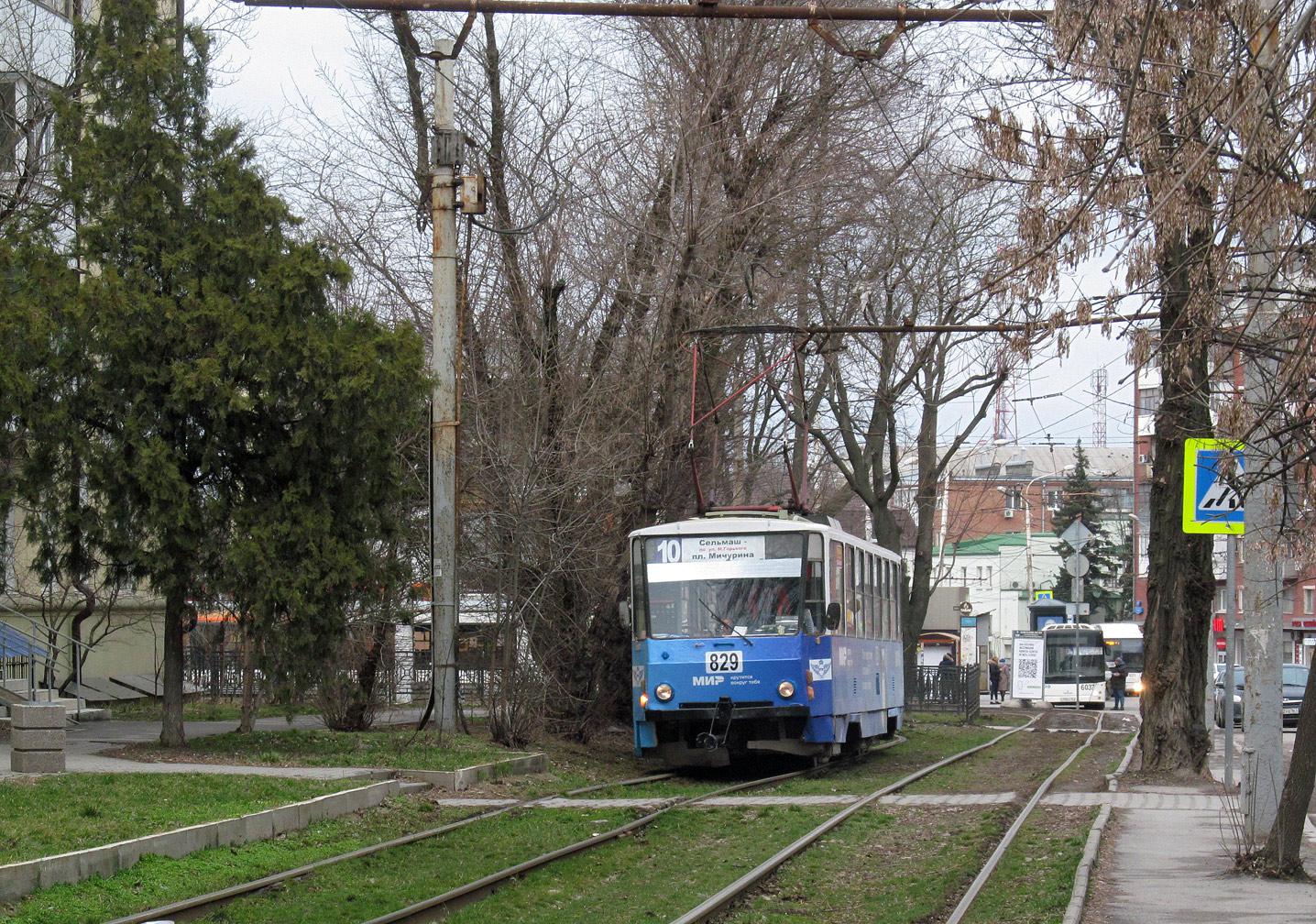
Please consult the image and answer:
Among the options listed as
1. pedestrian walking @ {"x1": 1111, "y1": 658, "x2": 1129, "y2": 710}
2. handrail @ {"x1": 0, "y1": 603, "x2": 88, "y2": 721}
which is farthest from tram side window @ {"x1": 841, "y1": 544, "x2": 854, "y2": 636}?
pedestrian walking @ {"x1": 1111, "y1": 658, "x2": 1129, "y2": 710}

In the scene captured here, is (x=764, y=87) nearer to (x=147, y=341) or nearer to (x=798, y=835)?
(x=147, y=341)

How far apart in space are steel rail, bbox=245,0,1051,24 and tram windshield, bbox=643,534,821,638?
964cm

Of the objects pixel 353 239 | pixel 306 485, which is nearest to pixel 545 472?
pixel 306 485

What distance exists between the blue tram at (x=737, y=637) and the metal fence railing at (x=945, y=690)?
19.9m

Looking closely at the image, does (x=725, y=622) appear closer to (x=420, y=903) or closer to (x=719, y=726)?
(x=719, y=726)

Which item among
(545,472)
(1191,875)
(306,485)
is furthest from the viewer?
(545,472)

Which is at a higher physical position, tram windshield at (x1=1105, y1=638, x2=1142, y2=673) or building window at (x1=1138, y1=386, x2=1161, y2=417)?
building window at (x1=1138, y1=386, x2=1161, y2=417)

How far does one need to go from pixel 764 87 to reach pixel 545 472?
8107 mm

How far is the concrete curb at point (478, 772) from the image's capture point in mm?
15344

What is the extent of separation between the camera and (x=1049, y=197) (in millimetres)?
8508

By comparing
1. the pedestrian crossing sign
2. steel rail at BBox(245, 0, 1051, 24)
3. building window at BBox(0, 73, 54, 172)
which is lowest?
the pedestrian crossing sign

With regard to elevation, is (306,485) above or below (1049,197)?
below

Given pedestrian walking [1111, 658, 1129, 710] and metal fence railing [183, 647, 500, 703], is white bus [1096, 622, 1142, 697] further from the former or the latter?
metal fence railing [183, 647, 500, 703]

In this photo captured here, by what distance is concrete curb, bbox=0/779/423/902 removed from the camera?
863 centimetres
